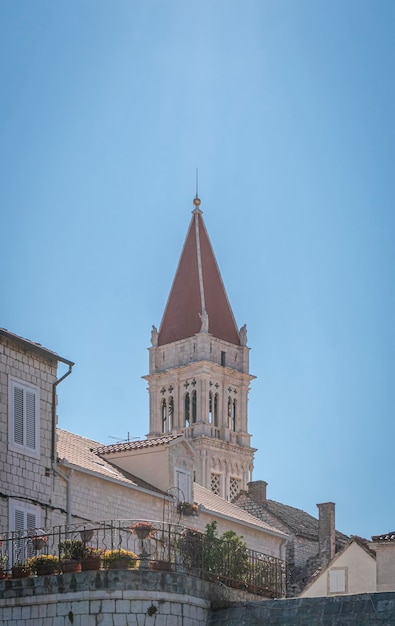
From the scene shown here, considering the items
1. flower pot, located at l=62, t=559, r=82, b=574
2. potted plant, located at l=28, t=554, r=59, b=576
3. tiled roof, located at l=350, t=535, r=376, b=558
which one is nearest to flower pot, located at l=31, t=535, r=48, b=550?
potted plant, located at l=28, t=554, r=59, b=576

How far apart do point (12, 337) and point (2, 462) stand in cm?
305

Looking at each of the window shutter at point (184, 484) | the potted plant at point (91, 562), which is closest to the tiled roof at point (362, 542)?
the window shutter at point (184, 484)

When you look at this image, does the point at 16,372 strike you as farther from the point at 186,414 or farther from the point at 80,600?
the point at 186,414

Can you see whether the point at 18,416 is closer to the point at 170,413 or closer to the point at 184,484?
the point at 184,484

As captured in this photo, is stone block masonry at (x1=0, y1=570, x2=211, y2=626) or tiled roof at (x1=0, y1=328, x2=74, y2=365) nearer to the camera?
stone block masonry at (x1=0, y1=570, x2=211, y2=626)

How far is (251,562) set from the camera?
3064 centimetres

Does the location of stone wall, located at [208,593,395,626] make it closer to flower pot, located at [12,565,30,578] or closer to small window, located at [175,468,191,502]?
flower pot, located at [12,565,30,578]

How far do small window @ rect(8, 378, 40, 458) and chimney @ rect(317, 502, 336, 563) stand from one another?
30370 millimetres

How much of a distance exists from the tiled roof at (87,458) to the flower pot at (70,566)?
9389mm

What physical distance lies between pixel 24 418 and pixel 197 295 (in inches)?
3149

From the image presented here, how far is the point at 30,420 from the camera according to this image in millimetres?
34250

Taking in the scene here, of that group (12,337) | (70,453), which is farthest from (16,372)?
(70,453)

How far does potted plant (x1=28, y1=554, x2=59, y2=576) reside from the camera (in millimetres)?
27062

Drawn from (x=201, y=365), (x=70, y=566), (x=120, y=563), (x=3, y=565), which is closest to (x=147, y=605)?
(x=120, y=563)
